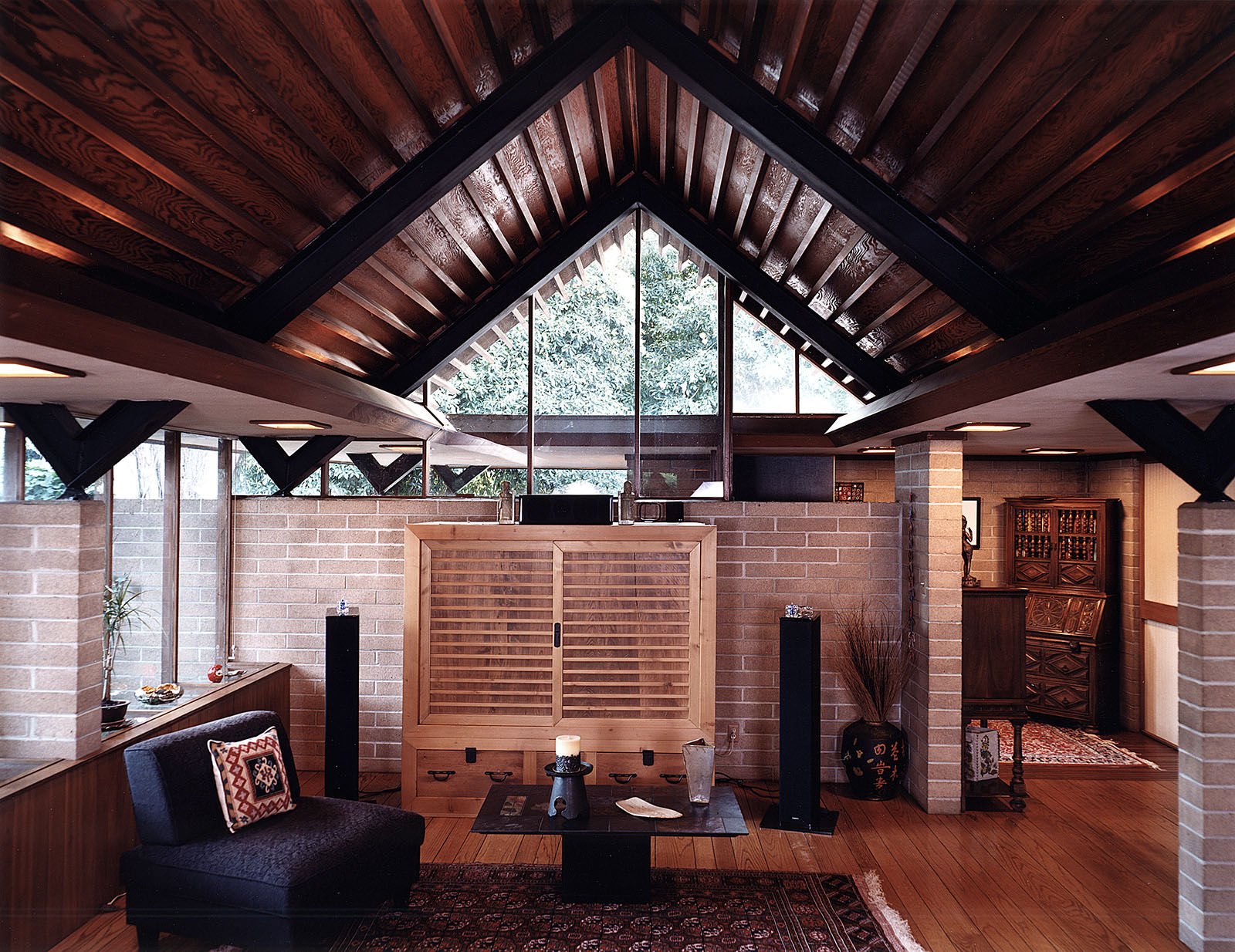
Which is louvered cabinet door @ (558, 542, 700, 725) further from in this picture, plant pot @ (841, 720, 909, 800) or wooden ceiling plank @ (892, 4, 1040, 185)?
wooden ceiling plank @ (892, 4, 1040, 185)

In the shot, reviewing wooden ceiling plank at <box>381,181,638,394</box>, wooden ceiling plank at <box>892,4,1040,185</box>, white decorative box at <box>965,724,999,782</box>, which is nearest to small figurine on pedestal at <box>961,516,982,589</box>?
white decorative box at <box>965,724,999,782</box>

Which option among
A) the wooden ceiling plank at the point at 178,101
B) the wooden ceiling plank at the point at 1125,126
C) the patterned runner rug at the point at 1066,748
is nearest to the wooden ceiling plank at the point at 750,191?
the wooden ceiling plank at the point at 1125,126

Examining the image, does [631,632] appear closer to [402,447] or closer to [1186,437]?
[402,447]

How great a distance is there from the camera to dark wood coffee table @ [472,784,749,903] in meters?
3.66

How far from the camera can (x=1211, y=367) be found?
2.43 meters

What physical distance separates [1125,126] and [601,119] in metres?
2.90

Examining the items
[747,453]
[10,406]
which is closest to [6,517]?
[10,406]

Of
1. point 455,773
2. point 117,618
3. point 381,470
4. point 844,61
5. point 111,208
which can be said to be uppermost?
point 844,61

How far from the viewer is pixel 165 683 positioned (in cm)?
482

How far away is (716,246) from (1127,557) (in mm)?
4181

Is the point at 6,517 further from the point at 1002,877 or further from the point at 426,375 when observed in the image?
the point at 1002,877

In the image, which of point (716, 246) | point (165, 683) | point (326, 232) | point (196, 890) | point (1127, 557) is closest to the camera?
point (196, 890)

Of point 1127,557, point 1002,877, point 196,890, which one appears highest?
point 1127,557

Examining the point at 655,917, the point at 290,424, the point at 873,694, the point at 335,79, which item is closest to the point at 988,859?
the point at 873,694
